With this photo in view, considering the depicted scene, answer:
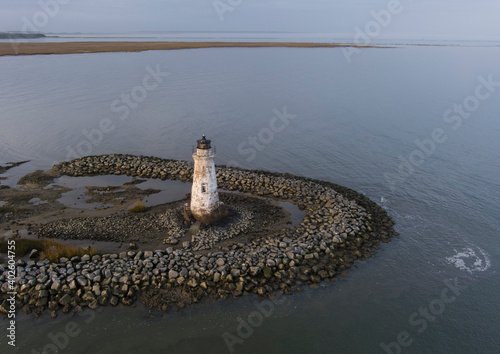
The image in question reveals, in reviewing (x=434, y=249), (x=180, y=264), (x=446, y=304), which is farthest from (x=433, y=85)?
(x=180, y=264)

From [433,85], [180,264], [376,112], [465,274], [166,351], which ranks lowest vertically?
[166,351]

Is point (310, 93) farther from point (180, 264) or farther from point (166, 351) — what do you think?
point (166, 351)

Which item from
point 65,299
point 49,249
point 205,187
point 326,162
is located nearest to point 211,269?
point 205,187

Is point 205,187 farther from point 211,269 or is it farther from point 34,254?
point 34,254

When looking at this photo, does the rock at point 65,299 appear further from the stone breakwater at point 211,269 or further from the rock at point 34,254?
the rock at point 34,254

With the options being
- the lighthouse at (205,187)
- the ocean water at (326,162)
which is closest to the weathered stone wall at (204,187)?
the lighthouse at (205,187)

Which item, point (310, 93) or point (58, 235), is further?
point (310, 93)

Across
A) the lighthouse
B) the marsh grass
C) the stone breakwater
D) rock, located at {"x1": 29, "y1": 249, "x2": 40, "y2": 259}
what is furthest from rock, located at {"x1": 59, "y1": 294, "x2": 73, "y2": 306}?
the lighthouse

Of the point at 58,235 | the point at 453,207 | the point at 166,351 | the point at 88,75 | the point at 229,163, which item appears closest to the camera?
the point at 166,351
